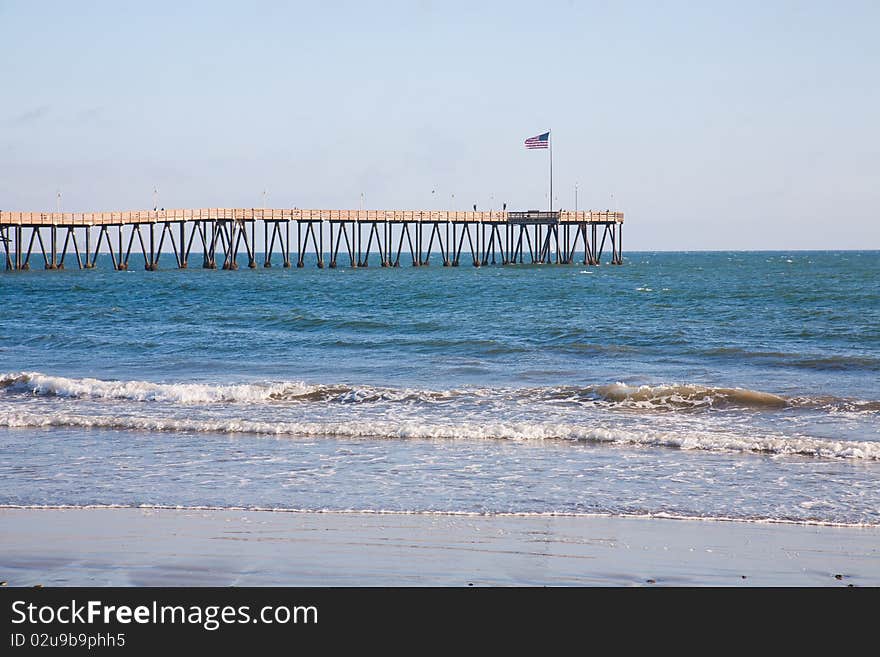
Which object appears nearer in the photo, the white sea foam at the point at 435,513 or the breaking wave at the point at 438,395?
the white sea foam at the point at 435,513

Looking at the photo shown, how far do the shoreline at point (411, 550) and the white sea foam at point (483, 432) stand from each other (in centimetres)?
379

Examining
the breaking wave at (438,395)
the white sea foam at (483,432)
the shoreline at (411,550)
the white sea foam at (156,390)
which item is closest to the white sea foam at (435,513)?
the shoreline at (411,550)

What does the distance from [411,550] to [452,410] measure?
25.6 feet

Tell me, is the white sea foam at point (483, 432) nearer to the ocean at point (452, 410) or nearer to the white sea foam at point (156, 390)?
the ocean at point (452, 410)

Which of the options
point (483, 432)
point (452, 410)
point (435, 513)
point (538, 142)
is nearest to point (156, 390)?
point (452, 410)

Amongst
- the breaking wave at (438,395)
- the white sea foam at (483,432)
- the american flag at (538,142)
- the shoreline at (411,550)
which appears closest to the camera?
the shoreline at (411,550)

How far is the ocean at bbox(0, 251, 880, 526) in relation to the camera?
9297mm

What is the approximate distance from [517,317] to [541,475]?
814 inches

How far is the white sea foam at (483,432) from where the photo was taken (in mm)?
11703

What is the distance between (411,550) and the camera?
23.1ft
